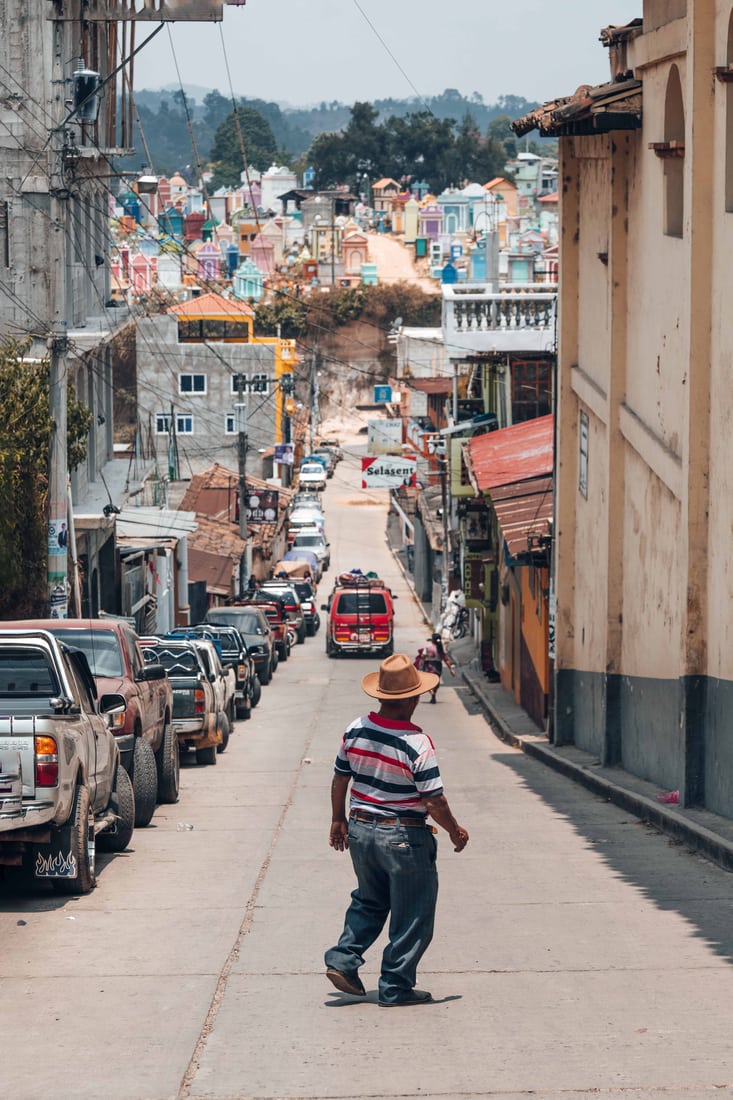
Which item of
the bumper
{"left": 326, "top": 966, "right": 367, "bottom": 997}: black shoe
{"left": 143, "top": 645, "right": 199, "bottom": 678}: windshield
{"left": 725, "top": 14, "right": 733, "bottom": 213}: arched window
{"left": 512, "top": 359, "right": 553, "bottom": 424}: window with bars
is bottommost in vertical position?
{"left": 143, "top": 645, "right": 199, "bottom": 678}: windshield

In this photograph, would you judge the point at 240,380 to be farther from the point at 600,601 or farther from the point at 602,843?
the point at 602,843

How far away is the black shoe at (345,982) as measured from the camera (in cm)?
868

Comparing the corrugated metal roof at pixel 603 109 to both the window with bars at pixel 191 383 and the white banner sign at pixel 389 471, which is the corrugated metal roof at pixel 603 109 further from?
the window with bars at pixel 191 383

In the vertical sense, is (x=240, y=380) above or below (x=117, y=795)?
above

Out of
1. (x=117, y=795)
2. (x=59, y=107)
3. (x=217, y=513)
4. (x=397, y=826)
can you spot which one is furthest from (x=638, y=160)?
(x=217, y=513)

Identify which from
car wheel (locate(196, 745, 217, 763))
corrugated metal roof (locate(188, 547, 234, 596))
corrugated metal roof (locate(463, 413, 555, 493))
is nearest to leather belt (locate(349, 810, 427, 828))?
car wheel (locate(196, 745, 217, 763))

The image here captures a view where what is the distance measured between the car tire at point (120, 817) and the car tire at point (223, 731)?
34.9 feet

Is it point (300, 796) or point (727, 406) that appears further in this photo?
point (300, 796)

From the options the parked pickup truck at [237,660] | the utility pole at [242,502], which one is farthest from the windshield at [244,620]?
the utility pole at [242,502]

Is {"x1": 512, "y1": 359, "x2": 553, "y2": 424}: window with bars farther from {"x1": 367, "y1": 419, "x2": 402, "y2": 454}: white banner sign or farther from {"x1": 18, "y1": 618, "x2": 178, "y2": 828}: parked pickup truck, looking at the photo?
{"x1": 18, "y1": 618, "x2": 178, "y2": 828}: parked pickup truck

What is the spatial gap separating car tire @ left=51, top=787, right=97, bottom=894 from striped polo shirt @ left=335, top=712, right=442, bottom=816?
3.87m

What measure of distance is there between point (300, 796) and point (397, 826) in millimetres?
11270

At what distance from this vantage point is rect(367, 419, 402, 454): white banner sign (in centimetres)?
6981

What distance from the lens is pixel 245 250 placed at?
191625mm
